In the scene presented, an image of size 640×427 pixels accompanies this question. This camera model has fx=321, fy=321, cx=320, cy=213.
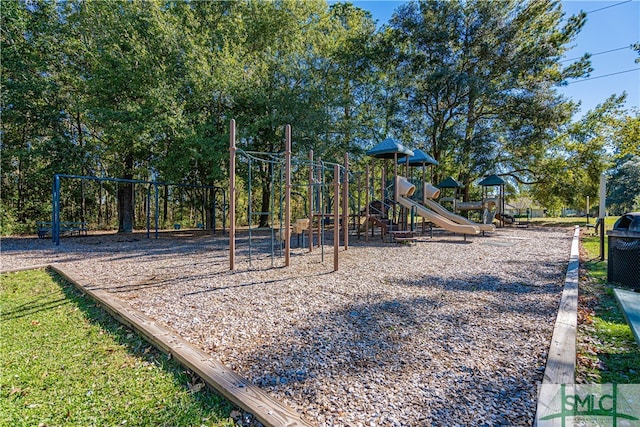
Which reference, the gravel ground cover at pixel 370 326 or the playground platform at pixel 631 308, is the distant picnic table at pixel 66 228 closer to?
the gravel ground cover at pixel 370 326

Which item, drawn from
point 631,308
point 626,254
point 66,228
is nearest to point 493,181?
point 626,254

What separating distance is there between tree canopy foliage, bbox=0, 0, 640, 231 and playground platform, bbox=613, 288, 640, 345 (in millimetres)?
11425

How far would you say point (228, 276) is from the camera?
545cm

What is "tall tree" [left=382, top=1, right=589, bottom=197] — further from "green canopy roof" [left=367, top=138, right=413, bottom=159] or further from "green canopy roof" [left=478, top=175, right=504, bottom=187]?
"green canopy roof" [left=367, top=138, right=413, bottom=159]

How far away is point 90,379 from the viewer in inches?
90.8

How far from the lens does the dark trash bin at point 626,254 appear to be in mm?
4523

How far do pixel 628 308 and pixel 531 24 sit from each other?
1948 centimetres

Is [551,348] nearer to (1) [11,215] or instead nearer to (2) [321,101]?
(2) [321,101]

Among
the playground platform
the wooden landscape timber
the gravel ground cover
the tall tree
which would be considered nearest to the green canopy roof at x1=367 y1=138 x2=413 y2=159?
the gravel ground cover

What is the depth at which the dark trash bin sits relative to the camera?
4.52m

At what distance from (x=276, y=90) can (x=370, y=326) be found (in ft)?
43.4

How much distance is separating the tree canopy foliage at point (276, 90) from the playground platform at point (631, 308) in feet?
37.5

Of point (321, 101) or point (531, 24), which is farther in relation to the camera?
point (531, 24)

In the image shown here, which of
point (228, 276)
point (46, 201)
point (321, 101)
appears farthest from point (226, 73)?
point (46, 201)
